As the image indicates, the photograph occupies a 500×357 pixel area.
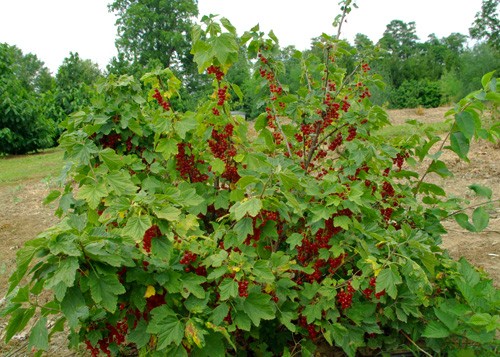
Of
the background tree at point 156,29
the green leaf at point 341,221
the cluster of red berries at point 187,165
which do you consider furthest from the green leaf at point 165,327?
the background tree at point 156,29

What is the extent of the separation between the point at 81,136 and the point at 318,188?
3.64 ft

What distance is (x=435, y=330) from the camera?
83.3 inches

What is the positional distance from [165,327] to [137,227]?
43cm

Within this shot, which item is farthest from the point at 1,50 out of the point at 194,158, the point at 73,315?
the point at 73,315

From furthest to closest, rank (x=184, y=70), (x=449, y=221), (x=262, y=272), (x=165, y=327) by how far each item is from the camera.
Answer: (x=184, y=70)
(x=449, y=221)
(x=262, y=272)
(x=165, y=327)

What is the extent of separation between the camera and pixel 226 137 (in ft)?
8.28

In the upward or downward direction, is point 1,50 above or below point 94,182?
above

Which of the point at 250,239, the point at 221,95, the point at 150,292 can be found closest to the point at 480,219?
the point at 250,239

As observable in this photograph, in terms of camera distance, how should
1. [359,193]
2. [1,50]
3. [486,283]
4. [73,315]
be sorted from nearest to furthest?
[73,315] → [359,193] → [486,283] → [1,50]

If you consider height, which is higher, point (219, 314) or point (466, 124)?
point (466, 124)

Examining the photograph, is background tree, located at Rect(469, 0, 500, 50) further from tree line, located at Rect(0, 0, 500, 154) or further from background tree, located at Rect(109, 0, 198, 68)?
background tree, located at Rect(109, 0, 198, 68)

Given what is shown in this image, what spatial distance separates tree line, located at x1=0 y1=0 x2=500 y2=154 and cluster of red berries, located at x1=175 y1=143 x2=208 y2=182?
493mm

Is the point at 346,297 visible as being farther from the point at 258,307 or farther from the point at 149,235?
the point at 149,235

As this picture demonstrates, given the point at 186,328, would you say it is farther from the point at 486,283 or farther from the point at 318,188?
the point at 486,283
